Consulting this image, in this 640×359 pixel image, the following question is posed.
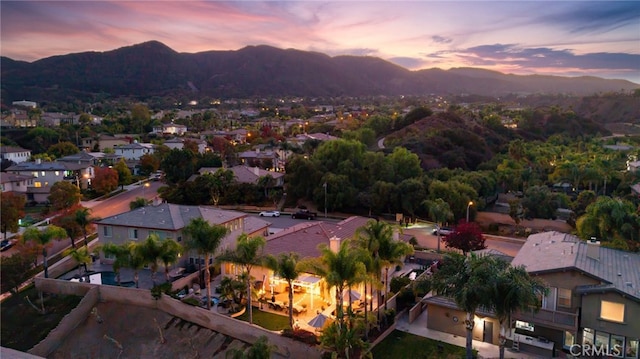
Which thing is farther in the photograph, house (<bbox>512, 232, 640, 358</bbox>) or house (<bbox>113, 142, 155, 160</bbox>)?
house (<bbox>113, 142, 155, 160</bbox>)

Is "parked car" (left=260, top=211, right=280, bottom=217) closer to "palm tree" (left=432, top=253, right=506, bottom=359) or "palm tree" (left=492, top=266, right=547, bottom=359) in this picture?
"palm tree" (left=432, top=253, right=506, bottom=359)

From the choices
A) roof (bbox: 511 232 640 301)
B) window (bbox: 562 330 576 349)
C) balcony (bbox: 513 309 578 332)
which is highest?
roof (bbox: 511 232 640 301)

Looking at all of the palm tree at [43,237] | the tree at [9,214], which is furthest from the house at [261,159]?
the palm tree at [43,237]

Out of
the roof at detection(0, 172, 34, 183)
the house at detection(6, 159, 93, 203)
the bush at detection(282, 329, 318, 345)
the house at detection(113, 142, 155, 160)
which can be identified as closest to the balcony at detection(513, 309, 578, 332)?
the bush at detection(282, 329, 318, 345)

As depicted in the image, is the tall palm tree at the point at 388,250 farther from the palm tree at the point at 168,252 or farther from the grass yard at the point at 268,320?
the palm tree at the point at 168,252

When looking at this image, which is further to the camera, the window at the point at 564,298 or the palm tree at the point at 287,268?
the palm tree at the point at 287,268

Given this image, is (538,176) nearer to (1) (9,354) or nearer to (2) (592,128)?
(1) (9,354)

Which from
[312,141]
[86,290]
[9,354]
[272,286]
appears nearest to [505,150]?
[312,141]
